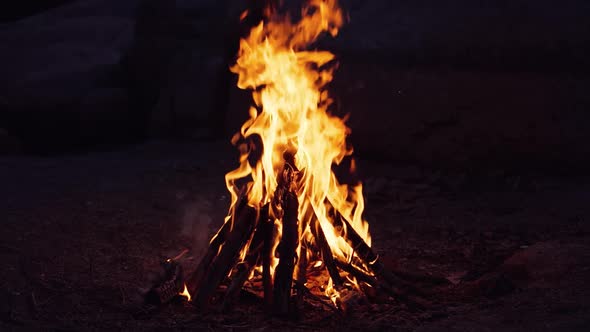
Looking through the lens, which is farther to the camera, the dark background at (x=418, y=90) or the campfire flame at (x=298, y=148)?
the dark background at (x=418, y=90)

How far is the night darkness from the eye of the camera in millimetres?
4383

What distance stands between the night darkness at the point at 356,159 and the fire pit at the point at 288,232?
0.34ft

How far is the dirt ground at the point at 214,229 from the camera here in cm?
420

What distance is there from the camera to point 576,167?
6809 millimetres

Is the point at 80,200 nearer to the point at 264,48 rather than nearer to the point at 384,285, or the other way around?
the point at 264,48

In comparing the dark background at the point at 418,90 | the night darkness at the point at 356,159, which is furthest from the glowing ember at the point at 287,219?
the dark background at the point at 418,90

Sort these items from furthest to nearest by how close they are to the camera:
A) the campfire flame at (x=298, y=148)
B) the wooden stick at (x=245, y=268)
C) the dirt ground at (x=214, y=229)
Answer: the campfire flame at (x=298, y=148), the wooden stick at (x=245, y=268), the dirt ground at (x=214, y=229)

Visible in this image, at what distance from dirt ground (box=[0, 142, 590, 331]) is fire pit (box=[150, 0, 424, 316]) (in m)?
0.12

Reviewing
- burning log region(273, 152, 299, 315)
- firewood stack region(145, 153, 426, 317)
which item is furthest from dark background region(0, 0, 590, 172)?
burning log region(273, 152, 299, 315)

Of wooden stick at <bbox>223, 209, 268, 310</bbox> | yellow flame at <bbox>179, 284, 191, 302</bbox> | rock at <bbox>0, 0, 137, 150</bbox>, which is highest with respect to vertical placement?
rock at <bbox>0, 0, 137, 150</bbox>

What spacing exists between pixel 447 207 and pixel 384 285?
2171mm

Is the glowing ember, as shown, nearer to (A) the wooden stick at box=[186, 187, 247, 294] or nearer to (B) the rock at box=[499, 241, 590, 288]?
(A) the wooden stick at box=[186, 187, 247, 294]

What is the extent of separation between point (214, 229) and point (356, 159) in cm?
200

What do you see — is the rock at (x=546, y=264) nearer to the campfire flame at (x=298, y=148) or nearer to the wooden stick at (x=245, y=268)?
the campfire flame at (x=298, y=148)
